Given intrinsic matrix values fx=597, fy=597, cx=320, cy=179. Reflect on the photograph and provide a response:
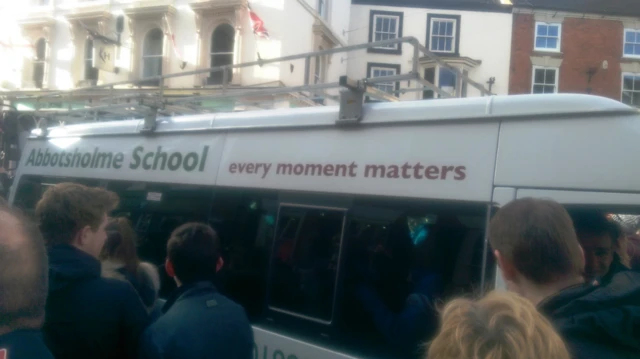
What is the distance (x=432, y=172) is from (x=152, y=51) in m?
17.9

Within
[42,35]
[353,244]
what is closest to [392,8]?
[42,35]

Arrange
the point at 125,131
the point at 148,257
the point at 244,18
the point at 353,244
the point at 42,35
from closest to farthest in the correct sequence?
the point at 353,244 < the point at 148,257 < the point at 125,131 < the point at 244,18 < the point at 42,35

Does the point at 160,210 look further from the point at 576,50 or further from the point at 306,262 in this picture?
the point at 576,50

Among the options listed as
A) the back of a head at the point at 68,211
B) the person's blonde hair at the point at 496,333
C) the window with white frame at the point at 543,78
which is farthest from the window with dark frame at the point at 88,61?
the person's blonde hair at the point at 496,333

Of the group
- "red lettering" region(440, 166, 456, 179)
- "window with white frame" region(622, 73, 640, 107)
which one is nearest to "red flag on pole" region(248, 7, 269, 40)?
"red lettering" region(440, 166, 456, 179)

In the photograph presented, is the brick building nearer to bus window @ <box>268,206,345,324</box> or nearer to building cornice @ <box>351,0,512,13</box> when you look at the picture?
building cornice @ <box>351,0,512,13</box>

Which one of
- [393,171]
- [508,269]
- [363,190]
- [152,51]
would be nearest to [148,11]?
[152,51]

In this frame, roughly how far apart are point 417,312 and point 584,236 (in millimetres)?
936

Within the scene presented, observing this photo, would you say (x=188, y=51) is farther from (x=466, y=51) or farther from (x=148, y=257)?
(x=148, y=257)

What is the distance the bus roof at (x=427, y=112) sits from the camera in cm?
290

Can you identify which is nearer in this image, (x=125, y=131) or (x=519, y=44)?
(x=125, y=131)

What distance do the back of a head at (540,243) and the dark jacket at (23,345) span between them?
1454 millimetres

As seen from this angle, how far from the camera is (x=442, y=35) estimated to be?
25.7 metres

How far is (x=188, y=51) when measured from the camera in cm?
1856
